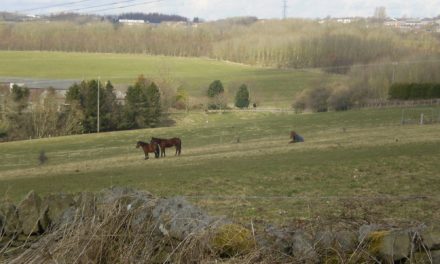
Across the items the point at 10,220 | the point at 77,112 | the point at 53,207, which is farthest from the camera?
the point at 77,112

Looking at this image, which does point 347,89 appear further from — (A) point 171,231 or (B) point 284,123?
(A) point 171,231

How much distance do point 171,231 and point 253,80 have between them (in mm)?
105431

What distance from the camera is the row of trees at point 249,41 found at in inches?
4641

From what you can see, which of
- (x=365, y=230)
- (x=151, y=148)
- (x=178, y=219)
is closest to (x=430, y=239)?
(x=365, y=230)

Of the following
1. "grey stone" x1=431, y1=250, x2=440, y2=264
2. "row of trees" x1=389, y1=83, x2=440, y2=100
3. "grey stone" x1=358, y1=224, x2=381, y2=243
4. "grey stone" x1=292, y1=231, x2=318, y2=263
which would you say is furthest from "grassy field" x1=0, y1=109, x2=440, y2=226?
"row of trees" x1=389, y1=83, x2=440, y2=100

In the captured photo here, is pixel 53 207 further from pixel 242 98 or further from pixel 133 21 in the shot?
pixel 133 21

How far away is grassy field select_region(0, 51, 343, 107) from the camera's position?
10431cm

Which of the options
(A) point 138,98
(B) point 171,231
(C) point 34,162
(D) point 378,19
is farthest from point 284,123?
(D) point 378,19

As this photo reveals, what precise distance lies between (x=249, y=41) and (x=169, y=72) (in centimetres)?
3517

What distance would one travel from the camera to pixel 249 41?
14212cm

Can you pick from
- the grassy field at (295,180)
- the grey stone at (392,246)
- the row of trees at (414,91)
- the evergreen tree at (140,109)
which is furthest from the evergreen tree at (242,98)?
the grey stone at (392,246)

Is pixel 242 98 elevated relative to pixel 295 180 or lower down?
lower down

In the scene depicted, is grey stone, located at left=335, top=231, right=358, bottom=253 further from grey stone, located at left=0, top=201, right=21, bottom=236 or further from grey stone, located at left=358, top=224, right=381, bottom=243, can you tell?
grey stone, located at left=0, top=201, right=21, bottom=236

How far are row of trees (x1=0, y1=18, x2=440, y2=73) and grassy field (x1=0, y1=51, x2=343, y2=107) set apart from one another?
3681 millimetres
